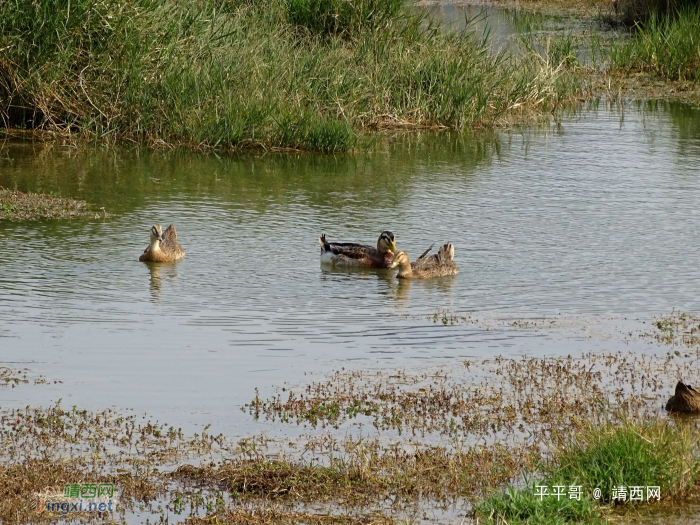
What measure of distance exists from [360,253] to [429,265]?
943 millimetres

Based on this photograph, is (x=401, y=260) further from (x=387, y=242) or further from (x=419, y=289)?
(x=419, y=289)

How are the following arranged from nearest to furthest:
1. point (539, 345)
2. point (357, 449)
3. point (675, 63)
Answer: point (357, 449)
point (539, 345)
point (675, 63)

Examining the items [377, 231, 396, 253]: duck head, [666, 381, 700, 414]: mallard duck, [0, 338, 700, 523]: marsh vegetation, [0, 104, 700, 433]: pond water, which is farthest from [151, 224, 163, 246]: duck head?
[666, 381, 700, 414]: mallard duck

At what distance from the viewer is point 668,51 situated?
25000 millimetres

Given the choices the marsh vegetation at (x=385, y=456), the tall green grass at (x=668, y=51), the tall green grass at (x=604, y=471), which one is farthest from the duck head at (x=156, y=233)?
the tall green grass at (x=668, y=51)

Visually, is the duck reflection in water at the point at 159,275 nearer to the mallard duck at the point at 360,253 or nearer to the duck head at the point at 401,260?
the mallard duck at the point at 360,253

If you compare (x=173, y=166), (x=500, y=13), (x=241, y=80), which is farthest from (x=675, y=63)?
(x=173, y=166)

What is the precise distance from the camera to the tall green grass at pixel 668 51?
2462 centimetres

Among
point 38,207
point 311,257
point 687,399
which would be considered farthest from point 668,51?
point 687,399

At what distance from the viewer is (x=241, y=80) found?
18.5 meters

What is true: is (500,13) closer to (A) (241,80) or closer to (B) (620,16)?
→ (B) (620,16)

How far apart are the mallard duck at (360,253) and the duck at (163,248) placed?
1.63 meters

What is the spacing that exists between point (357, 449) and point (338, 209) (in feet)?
28.5

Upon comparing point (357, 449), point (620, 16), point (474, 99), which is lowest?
point (357, 449)
